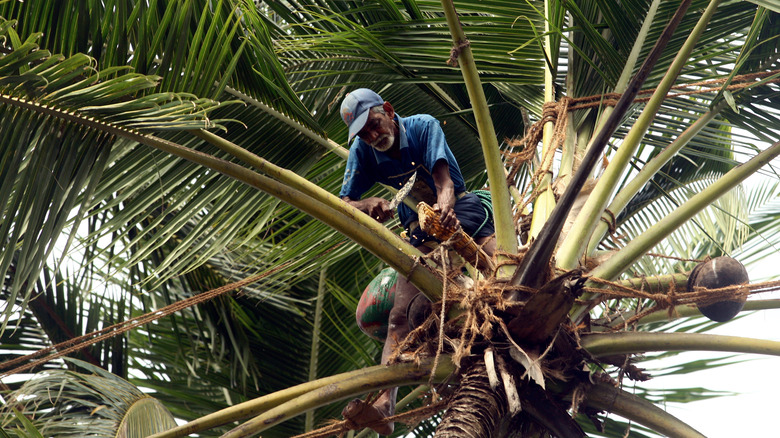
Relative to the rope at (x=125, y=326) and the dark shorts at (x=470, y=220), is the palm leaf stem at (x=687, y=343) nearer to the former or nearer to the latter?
the dark shorts at (x=470, y=220)

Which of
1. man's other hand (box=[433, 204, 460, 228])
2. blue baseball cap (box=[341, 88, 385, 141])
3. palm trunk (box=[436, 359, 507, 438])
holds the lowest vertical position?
palm trunk (box=[436, 359, 507, 438])

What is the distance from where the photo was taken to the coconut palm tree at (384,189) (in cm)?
252

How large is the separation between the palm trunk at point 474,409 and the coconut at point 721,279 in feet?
3.10

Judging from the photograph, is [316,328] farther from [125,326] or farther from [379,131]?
[379,131]

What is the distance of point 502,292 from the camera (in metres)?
2.64

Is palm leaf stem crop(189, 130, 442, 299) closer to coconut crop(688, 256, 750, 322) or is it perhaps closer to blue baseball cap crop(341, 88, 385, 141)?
blue baseball cap crop(341, 88, 385, 141)

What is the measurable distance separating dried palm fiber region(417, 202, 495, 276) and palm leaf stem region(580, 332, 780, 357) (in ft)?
1.66

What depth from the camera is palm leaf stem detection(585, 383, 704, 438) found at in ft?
8.60

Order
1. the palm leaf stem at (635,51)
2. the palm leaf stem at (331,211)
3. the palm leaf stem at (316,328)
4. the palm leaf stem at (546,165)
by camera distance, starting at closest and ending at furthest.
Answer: the palm leaf stem at (331,211), the palm leaf stem at (546,165), the palm leaf stem at (635,51), the palm leaf stem at (316,328)

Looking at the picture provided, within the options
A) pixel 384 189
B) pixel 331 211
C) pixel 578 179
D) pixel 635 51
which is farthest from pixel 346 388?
pixel 635 51

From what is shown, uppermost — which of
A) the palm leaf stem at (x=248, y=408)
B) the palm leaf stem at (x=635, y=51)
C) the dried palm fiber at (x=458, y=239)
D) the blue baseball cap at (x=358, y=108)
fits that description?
the palm leaf stem at (x=635, y=51)

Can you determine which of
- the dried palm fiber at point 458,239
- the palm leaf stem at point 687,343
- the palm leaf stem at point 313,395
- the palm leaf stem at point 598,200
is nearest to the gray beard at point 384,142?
the dried palm fiber at point 458,239

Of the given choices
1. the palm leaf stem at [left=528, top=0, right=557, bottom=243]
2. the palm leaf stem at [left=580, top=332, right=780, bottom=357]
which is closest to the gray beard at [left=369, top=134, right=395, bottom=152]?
the palm leaf stem at [left=528, top=0, right=557, bottom=243]

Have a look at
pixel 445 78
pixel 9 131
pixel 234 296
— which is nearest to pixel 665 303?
pixel 445 78
